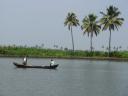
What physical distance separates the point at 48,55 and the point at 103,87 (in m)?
78.9

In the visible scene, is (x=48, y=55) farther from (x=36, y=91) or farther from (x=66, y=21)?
(x=36, y=91)

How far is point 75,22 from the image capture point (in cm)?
13262

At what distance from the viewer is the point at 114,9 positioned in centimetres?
12288

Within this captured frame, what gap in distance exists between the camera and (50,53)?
128500mm

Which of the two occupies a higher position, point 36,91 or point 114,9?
point 114,9

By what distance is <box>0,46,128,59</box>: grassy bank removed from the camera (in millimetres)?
124500

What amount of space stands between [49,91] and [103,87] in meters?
7.95

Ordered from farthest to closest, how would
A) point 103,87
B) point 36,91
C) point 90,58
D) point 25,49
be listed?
point 25,49, point 90,58, point 103,87, point 36,91

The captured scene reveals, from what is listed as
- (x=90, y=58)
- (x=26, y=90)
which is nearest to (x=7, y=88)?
(x=26, y=90)

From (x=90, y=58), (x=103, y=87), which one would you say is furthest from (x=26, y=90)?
(x=90, y=58)

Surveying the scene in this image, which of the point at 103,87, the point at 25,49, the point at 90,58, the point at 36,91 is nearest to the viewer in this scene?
the point at 36,91

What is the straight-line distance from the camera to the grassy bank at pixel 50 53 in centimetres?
12450

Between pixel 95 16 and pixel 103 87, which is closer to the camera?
pixel 103 87

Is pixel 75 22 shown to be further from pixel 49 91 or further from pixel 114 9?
pixel 49 91
